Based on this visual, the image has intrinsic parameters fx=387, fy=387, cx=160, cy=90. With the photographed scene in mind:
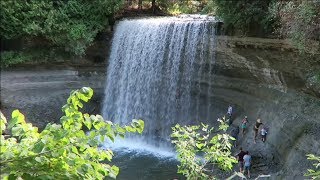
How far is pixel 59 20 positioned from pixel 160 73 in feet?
18.7

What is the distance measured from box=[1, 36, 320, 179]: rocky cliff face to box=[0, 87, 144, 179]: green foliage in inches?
424

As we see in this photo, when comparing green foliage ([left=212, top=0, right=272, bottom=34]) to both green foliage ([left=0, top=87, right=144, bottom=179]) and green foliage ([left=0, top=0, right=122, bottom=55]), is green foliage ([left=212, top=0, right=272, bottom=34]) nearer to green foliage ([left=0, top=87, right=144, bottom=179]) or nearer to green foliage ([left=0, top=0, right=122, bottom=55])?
green foliage ([left=0, top=0, right=122, bottom=55])

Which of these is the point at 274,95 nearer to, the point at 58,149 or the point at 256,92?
the point at 256,92

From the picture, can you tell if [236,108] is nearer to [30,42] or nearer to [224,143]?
[30,42]

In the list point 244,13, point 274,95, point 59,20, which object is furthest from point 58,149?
point 59,20

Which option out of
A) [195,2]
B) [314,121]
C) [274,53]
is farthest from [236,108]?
[195,2]

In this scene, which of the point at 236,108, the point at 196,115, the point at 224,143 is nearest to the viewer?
the point at 224,143

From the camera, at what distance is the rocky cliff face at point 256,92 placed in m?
14.1

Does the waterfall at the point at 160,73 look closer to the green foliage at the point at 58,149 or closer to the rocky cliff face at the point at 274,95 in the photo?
the rocky cliff face at the point at 274,95

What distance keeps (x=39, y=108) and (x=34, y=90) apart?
0.97 metres

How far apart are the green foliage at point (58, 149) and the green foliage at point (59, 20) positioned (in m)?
16.0

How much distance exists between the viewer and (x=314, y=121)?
1384 centimetres

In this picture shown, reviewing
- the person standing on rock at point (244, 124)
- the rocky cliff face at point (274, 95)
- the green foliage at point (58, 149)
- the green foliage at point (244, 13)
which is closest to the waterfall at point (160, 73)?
the rocky cliff face at point (274, 95)

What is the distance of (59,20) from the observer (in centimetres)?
1928
